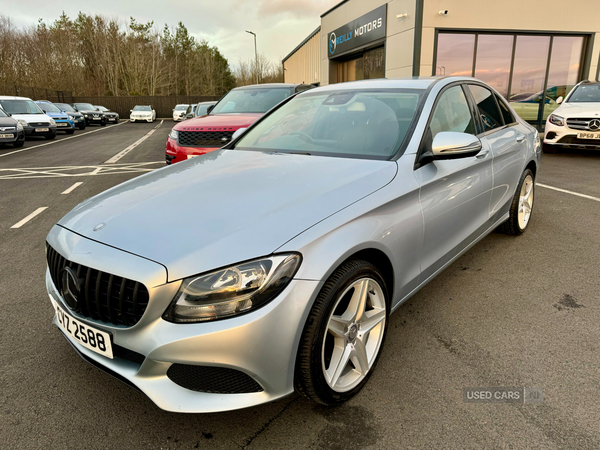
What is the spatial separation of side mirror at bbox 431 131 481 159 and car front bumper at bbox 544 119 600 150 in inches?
340

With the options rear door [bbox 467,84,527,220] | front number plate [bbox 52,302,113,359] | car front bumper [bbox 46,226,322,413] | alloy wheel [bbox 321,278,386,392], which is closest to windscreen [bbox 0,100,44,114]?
front number plate [bbox 52,302,113,359]

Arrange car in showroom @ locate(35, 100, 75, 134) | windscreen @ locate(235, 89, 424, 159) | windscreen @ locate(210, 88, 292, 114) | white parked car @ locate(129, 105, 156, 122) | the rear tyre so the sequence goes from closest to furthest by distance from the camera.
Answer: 1. windscreen @ locate(235, 89, 424, 159)
2. the rear tyre
3. windscreen @ locate(210, 88, 292, 114)
4. car in showroom @ locate(35, 100, 75, 134)
5. white parked car @ locate(129, 105, 156, 122)

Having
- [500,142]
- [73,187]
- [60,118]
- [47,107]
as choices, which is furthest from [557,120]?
[47,107]

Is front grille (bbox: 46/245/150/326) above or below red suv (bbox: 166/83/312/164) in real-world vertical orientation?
below

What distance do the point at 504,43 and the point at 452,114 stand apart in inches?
566

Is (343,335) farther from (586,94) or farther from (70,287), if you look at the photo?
(586,94)

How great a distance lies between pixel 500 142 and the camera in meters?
3.55

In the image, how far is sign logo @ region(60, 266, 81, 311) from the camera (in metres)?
1.84

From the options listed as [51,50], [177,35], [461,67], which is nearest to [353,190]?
[461,67]

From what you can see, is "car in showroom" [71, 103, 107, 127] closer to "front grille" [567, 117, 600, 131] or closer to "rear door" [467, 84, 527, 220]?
"front grille" [567, 117, 600, 131]

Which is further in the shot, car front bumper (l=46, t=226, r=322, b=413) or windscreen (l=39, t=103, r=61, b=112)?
windscreen (l=39, t=103, r=61, b=112)

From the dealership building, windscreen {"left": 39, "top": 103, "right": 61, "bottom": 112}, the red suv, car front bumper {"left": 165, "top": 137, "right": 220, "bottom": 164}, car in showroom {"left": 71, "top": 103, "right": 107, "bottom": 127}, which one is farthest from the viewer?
car in showroom {"left": 71, "top": 103, "right": 107, "bottom": 127}

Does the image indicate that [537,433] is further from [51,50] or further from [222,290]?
[51,50]

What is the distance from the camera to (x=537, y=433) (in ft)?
6.15
